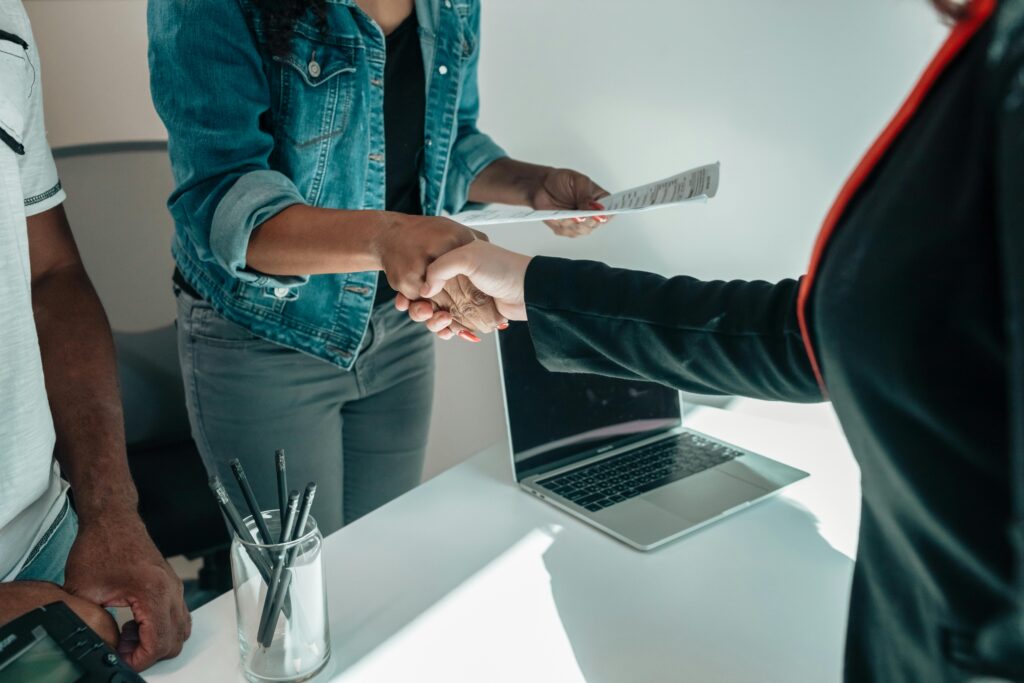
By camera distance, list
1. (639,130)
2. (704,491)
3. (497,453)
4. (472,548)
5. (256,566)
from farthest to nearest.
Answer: (639,130) < (497,453) < (704,491) < (472,548) < (256,566)

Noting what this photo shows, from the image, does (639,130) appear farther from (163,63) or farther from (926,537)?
(926,537)

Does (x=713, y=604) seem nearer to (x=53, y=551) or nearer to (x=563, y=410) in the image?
(x=563, y=410)

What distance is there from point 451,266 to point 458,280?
0.11m

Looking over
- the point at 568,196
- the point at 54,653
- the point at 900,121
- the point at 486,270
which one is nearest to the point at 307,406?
the point at 486,270

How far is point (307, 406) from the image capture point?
125 cm

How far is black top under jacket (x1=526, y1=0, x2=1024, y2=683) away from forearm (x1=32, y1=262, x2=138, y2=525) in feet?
2.49

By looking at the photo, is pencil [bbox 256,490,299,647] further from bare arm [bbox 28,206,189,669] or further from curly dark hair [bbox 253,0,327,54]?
curly dark hair [bbox 253,0,327,54]

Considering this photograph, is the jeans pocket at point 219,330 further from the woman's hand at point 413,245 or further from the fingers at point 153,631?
the fingers at point 153,631

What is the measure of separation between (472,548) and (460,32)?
78 centimetres

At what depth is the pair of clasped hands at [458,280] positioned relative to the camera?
0.99 meters

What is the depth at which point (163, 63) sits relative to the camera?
3.42ft

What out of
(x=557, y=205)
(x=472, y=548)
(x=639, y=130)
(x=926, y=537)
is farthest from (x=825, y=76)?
(x=926, y=537)

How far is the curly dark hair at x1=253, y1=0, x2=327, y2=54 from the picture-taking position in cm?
107

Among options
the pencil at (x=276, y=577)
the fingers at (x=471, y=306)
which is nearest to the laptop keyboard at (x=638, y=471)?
the fingers at (x=471, y=306)
